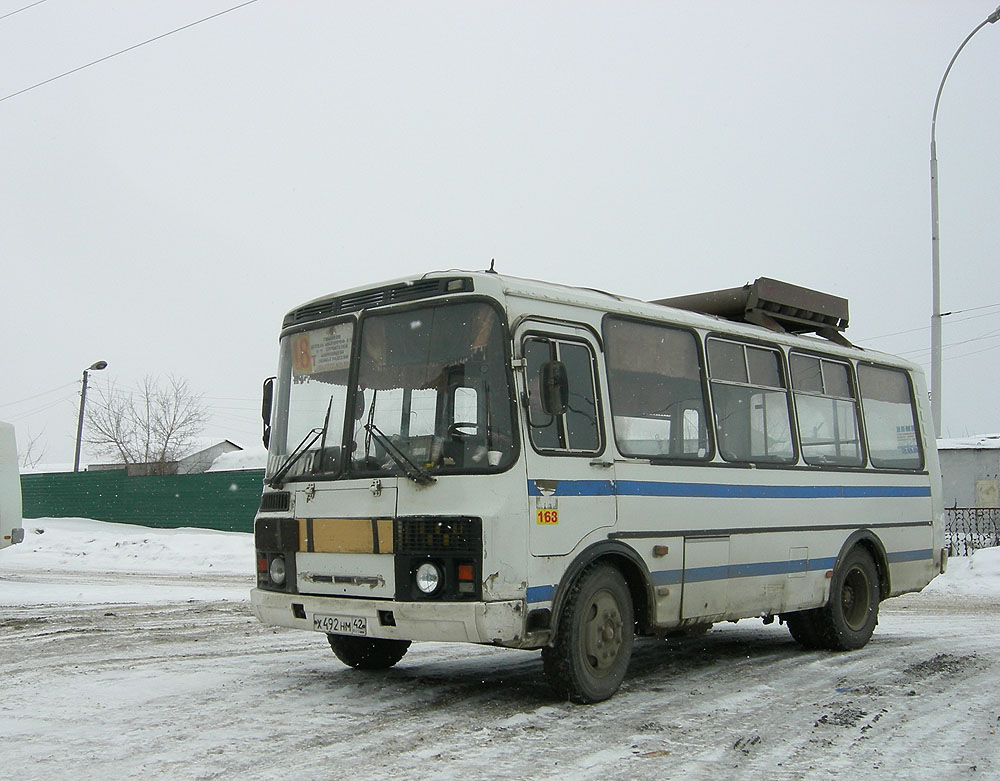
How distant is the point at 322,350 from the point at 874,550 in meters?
6.22

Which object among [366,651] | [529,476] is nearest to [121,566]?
[366,651]

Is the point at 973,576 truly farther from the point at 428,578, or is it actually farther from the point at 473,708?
the point at 428,578

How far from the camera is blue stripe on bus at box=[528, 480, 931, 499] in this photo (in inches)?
290

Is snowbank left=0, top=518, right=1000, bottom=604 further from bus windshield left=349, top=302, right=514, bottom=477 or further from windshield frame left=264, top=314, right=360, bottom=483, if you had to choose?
bus windshield left=349, top=302, right=514, bottom=477

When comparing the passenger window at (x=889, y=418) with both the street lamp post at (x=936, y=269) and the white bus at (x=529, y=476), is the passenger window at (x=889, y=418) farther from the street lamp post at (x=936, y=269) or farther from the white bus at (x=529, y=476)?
the street lamp post at (x=936, y=269)

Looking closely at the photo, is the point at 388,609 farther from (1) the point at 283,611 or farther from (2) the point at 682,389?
(2) the point at 682,389

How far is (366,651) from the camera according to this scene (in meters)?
8.73

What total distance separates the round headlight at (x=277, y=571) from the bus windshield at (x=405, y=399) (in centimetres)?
60

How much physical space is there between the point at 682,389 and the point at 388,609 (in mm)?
3093

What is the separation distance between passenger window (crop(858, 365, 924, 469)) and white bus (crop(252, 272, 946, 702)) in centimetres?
148

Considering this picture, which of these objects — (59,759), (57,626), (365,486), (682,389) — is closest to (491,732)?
(365,486)

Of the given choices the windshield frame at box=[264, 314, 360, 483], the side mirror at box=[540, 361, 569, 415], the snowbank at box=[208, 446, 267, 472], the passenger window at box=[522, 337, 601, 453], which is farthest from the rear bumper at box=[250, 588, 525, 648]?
the snowbank at box=[208, 446, 267, 472]

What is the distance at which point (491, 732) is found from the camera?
646 cm

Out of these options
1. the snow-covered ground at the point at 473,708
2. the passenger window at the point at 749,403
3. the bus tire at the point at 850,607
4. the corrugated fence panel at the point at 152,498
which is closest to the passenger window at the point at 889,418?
the bus tire at the point at 850,607
